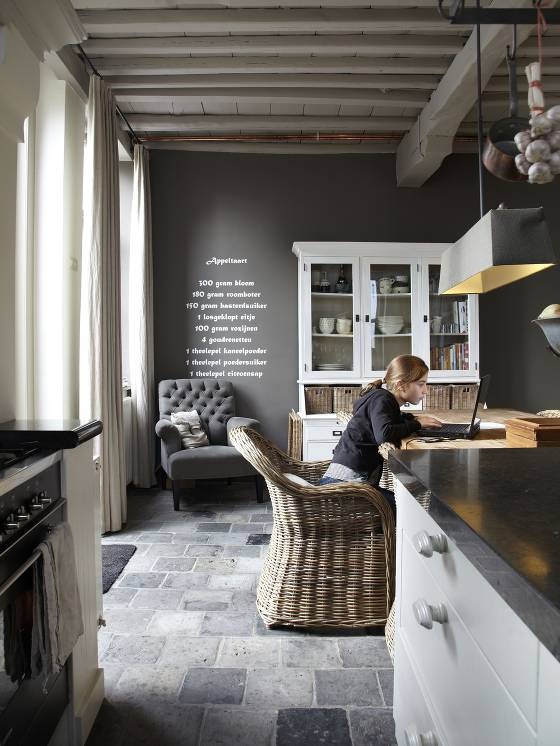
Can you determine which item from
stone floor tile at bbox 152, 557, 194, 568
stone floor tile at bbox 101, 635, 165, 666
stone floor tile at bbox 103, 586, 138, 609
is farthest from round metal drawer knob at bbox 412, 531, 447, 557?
stone floor tile at bbox 152, 557, 194, 568

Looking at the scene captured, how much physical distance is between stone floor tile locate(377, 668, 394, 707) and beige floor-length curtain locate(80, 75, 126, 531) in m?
2.19

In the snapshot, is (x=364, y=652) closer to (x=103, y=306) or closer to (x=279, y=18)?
(x=103, y=306)

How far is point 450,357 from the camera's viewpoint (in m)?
4.77

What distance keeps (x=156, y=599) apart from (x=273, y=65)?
3.35 meters

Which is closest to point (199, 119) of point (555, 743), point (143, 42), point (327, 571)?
point (143, 42)

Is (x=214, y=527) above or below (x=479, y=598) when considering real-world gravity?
below

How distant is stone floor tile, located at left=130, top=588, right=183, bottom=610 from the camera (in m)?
2.56

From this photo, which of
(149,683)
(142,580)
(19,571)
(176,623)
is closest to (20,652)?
(19,571)

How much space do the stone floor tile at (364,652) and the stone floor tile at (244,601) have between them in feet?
1.64

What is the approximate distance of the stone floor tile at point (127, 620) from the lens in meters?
2.35

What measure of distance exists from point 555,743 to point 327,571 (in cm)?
172

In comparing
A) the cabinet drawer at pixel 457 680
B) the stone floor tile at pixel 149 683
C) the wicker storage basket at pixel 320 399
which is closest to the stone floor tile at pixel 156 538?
the stone floor tile at pixel 149 683

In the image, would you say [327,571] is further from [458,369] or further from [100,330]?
[458,369]

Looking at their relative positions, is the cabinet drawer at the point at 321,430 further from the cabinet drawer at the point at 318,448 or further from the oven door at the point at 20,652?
the oven door at the point at 20,652
